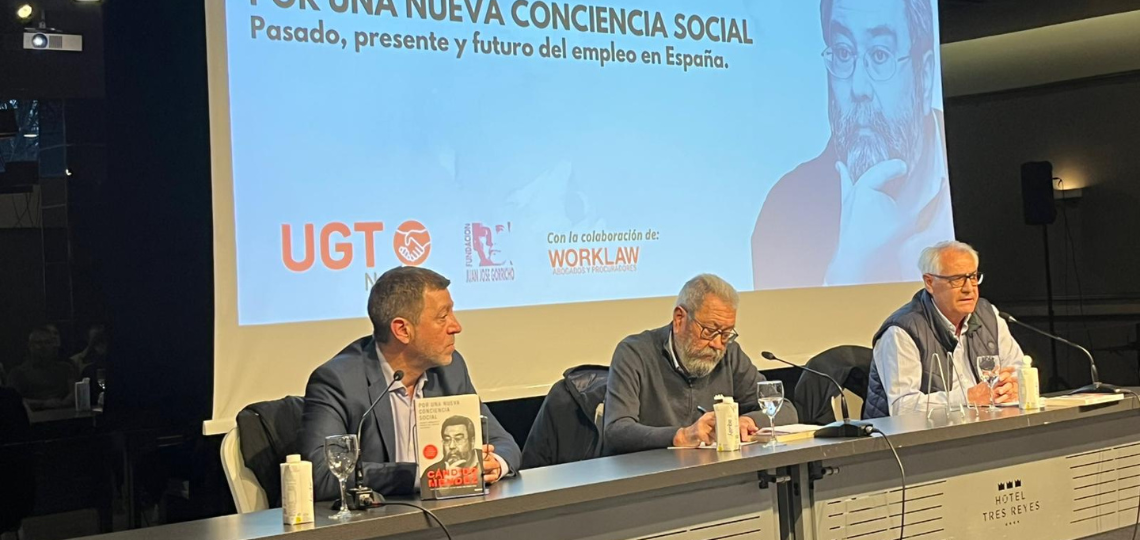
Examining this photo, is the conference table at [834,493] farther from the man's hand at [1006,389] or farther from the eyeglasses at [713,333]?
the eyeglasses at [713,333]

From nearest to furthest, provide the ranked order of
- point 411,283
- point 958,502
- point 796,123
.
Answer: point 411,283 → point 958,502 → point 796,123

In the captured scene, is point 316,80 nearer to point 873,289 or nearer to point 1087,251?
point 873,289

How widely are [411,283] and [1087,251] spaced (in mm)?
5428

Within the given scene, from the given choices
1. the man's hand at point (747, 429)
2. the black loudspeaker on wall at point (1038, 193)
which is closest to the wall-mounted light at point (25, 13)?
the man's hand at point (747, 429)

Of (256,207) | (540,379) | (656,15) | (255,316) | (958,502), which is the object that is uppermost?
(656,15)

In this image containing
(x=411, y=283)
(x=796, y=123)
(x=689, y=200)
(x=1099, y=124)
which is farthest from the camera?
(x=1099, y=124)

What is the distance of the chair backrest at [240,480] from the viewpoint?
114 inches

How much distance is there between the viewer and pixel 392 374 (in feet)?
9.72

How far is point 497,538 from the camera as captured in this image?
8.14 feet

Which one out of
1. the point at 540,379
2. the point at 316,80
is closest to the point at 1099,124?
the point at 540,379

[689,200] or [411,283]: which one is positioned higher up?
[689,200]

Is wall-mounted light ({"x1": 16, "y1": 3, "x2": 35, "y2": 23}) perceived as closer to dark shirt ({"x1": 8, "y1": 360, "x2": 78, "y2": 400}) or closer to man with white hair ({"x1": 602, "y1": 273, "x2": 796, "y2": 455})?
dark shirt ({"x1": 8, "y1": 360, "x2": 78, "y2": 400})

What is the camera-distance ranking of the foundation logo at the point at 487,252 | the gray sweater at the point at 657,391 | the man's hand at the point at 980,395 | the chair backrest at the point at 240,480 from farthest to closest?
the foundation logo at the point at 487,252, the man's hand at the point at 980,395, the gray sweater at the point at 657,391, the chair backrest at the point at 240,480

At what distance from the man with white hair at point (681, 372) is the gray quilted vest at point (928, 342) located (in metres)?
0.56
